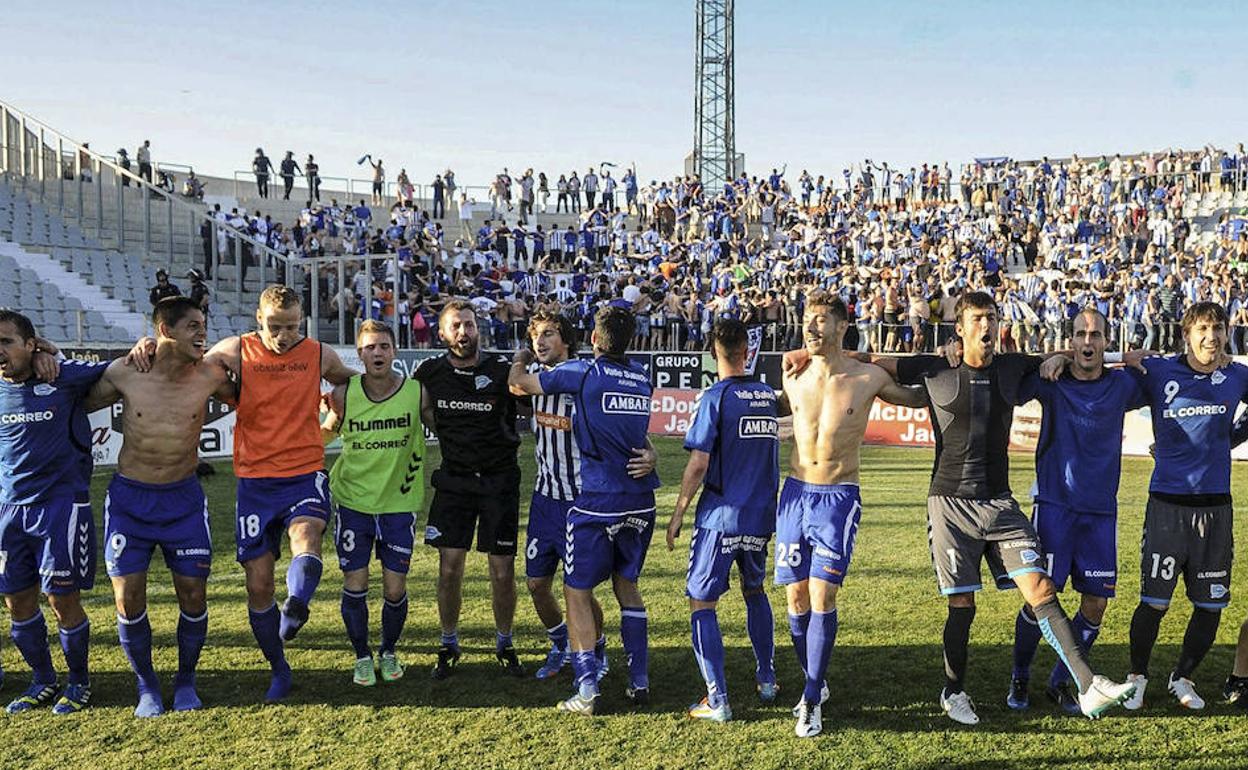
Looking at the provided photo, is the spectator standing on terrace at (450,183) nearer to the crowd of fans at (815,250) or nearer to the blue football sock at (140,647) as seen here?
the crowd of fans at (815,250)

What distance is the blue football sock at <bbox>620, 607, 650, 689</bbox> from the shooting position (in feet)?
20.8

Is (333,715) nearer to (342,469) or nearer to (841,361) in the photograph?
(342,469)

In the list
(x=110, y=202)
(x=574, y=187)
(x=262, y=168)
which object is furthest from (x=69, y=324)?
(x=574, y=187)

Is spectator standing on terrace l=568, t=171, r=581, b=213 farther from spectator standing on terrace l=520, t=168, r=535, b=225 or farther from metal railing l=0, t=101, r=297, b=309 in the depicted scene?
metal railing l=0, t=101, r=297, b=309

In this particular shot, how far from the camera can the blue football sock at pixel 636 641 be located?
6344mm

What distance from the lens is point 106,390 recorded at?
6500 mm

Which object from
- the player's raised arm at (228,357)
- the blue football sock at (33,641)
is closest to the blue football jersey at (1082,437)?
the player's raised arm at (228,357)

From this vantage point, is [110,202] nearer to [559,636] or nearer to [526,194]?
[526,194]

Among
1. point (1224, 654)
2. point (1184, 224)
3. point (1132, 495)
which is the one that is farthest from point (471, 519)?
point (1184, 224)

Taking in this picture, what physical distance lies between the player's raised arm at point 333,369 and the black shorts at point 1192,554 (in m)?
4.91

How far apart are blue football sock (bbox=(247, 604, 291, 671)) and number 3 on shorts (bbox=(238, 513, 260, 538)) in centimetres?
43

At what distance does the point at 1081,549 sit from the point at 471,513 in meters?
3.60

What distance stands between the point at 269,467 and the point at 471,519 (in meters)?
1.25

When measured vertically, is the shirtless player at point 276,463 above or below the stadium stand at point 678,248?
below
